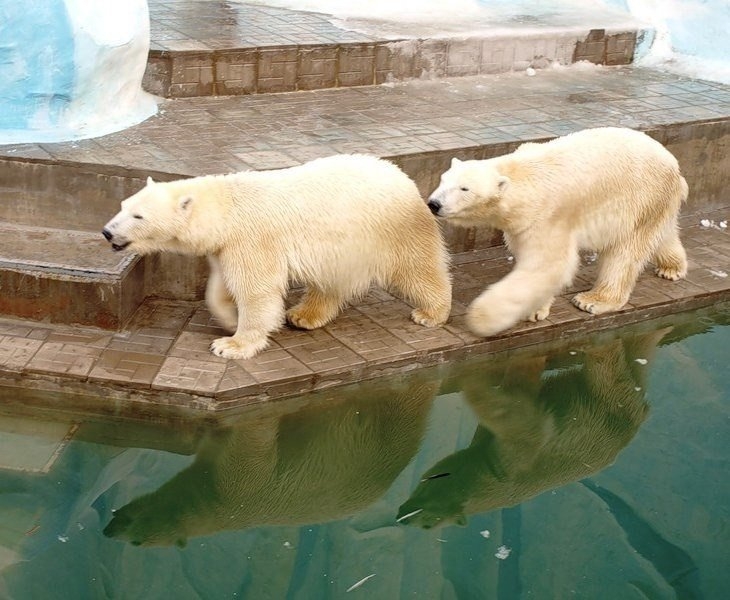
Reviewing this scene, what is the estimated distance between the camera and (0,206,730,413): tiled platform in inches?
208

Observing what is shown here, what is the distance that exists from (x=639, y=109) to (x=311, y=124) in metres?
2.47

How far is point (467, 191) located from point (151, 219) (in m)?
1.59

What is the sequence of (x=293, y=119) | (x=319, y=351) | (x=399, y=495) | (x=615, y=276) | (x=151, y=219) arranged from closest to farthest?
(x=399, y=495)
(x=151, y=219)
(x=319, y=351)
(x=615, y=276)
(x=293, y=119)

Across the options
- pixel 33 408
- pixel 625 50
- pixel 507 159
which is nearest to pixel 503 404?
pixel 507 159

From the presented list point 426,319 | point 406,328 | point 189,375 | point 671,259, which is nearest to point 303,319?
point 406,328

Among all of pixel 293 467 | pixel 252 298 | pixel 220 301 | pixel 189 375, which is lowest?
pixel 293 467

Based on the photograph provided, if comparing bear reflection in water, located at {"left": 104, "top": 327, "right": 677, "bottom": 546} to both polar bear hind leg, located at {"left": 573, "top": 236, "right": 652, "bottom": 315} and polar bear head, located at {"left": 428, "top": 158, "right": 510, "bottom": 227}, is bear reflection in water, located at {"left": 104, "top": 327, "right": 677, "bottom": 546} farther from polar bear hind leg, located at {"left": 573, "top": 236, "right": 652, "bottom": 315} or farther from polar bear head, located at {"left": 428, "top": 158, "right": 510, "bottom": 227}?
polar bear head, located at {"left": 428, "top": 158, "right": 510, "bottom": 227}

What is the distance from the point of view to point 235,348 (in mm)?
5520

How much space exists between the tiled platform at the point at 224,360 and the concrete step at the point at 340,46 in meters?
2.15

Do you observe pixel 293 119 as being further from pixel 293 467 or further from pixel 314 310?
pixel 293 467

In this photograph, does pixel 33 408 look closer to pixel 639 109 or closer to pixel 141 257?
pixel 141 257

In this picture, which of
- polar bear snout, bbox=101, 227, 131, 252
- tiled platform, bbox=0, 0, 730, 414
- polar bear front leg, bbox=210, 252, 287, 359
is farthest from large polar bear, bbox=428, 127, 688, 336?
polar bear snout, bbox=101, 227, 131, 252

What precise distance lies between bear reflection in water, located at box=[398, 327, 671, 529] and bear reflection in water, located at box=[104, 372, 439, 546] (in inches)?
9.9

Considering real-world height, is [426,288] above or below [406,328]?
above
